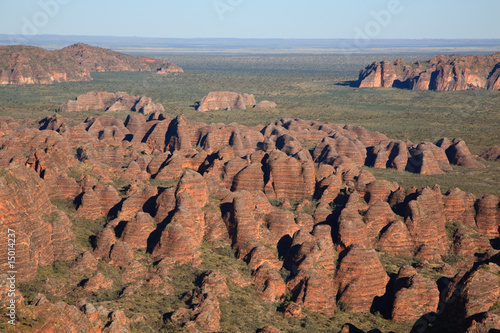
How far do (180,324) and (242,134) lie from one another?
59.9m

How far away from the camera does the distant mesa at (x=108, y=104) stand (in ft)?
490

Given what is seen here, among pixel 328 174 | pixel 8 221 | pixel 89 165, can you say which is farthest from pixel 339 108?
pixel 8 221

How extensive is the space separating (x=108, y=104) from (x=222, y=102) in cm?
3469

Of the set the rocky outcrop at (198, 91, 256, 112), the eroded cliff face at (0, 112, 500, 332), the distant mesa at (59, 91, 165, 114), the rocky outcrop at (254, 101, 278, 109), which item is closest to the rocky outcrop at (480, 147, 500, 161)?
the eroded cliff face at (0, 112, 500, 332)

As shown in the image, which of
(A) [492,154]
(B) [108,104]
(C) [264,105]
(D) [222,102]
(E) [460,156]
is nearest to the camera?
(E) [460,156]

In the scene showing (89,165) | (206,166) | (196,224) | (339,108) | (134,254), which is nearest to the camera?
(134,254)

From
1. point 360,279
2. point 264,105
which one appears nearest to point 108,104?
point 264,105

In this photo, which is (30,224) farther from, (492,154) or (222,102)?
(222,102)

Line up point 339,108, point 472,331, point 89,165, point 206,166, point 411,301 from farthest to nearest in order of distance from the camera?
point 339,108 < point 206,166 < point 89,165 < point 411,301 < point 472,331

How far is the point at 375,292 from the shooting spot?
4559 centimetres

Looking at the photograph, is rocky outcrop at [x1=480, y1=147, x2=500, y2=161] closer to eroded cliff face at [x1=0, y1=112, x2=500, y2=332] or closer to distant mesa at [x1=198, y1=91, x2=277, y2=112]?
eroded cliff face at [x1=0, y1=112, x2=500, y2=332]

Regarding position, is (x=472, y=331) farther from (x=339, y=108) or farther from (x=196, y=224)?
(x=339, y=108)

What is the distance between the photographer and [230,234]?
174 ft

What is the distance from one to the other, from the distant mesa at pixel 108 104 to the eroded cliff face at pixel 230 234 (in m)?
75.4
